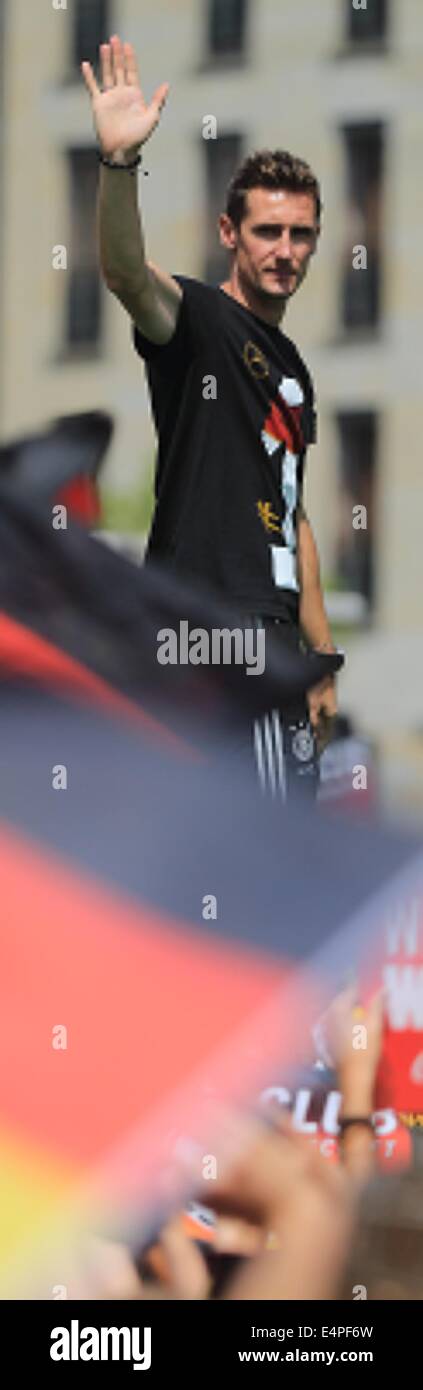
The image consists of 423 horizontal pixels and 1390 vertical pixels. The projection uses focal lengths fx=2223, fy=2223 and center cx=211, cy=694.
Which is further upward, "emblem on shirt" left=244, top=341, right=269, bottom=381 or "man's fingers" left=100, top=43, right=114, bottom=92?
"man's fingers" left=100, top=43, right=114, bottom=92

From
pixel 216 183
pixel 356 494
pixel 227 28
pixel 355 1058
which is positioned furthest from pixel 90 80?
pixel 227 28

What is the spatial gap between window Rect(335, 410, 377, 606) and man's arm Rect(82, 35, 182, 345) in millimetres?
17728

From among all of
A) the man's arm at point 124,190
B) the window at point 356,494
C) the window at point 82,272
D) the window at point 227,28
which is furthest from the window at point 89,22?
the man's arm at point 124,190

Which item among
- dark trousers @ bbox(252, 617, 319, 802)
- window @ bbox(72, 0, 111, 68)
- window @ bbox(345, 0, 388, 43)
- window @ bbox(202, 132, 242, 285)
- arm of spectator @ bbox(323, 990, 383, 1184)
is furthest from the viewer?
window @ bbox(72, 0, 111, 68)

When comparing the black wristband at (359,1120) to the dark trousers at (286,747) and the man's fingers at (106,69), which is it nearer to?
the dark trousers at (286,747)

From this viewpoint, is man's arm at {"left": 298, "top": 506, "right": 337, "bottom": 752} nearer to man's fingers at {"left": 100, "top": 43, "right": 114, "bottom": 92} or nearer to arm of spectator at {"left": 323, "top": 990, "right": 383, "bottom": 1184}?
arm of spectator at {"left": 323, "top": 990, "right": 383, "bottom": 1184}

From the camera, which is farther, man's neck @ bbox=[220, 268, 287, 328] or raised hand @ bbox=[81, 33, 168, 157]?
man's neck @ bbox=[220, 268, 287, 328]

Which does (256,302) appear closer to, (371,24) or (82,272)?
Result: (371,24)

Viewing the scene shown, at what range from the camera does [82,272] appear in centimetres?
2217

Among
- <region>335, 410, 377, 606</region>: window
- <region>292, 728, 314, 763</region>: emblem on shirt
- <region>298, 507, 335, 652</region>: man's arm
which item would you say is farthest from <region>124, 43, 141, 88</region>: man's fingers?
<region>335, 410, 377, 606</region>: window

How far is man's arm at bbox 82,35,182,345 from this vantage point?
274 centimetres

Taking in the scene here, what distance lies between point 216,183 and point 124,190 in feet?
62.1
